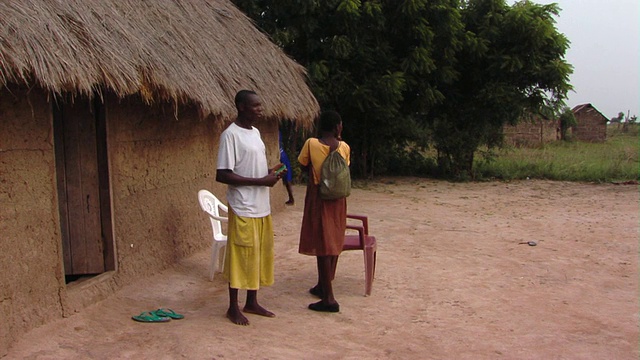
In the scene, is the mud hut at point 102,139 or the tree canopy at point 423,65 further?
the tree canopy at point 423,65

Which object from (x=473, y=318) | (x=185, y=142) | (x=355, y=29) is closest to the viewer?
(x=473, y=318)

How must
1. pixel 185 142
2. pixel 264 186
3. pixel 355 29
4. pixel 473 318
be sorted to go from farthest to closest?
pixel 355 29, pixel 185 142, pixel 473 318, pixel 264 186

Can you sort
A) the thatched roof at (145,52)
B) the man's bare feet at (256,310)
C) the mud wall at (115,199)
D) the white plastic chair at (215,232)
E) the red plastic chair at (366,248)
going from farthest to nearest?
1. the white plastic chair at (215,232)
2. the red plastic chair at (366,248)
3. the man's bare feet at (256,310)
4. the mud wall at (115,199)
5. the thatched roof at (145,52)

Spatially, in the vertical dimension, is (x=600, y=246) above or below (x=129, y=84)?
below

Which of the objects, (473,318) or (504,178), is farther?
(504,178)

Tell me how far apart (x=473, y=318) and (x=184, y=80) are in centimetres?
297

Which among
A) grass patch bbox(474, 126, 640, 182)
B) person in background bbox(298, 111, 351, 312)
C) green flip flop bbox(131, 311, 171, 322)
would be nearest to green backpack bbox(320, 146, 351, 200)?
person in background bbox(298, 111, 351, 312)

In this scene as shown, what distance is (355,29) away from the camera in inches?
473

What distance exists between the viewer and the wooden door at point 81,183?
446 cm

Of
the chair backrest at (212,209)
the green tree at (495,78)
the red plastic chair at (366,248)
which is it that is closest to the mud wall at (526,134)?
the green tree at (495,78)

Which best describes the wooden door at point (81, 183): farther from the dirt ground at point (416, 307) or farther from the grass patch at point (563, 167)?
the grass patch at point (563, 167)

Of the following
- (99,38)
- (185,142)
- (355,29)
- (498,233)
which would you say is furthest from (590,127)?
(99,38)

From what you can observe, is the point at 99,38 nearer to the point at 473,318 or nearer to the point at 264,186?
the point at 264,186

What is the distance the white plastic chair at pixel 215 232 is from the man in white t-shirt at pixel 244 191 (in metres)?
1.13
